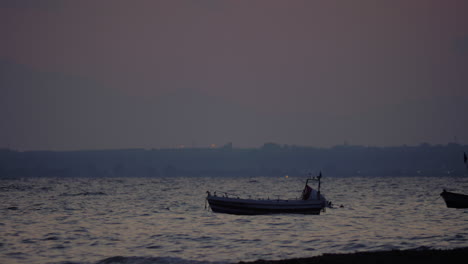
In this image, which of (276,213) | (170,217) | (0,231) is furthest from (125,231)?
(276,213)

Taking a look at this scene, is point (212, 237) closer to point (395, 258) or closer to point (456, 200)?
point (395, 258)

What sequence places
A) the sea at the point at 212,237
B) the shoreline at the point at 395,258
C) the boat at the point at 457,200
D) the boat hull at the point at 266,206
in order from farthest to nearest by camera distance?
1. the boat at the point at 457,200
2. the boat hull at the point at 266,206
3. the sea at the point at 212,237
4. the shoreline at the point at 395,258

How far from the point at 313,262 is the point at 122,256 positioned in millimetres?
12670

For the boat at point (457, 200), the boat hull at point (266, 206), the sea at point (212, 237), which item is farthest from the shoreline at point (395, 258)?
the boat at point (457, 200)

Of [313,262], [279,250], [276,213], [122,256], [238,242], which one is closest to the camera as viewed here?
[313,262]

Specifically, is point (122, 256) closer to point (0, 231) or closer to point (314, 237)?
point (314, 237)

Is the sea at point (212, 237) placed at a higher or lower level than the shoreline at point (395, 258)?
lower

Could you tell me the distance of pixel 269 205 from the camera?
53.4 metres

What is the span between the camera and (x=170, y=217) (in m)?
56.2

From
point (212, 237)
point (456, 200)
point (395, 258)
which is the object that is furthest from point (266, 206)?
point (395, 258)

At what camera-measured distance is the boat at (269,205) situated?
175ft

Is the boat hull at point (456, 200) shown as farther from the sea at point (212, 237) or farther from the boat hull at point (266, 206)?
the boat hull at point (266, 206)

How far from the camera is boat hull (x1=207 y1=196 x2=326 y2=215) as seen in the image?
5344cm

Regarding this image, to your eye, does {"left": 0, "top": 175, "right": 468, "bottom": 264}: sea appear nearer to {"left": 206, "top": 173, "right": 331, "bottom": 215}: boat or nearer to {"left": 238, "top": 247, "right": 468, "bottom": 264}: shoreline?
{"left": 206, "top": 173, "right": 331, "bottom": 215}: boat
